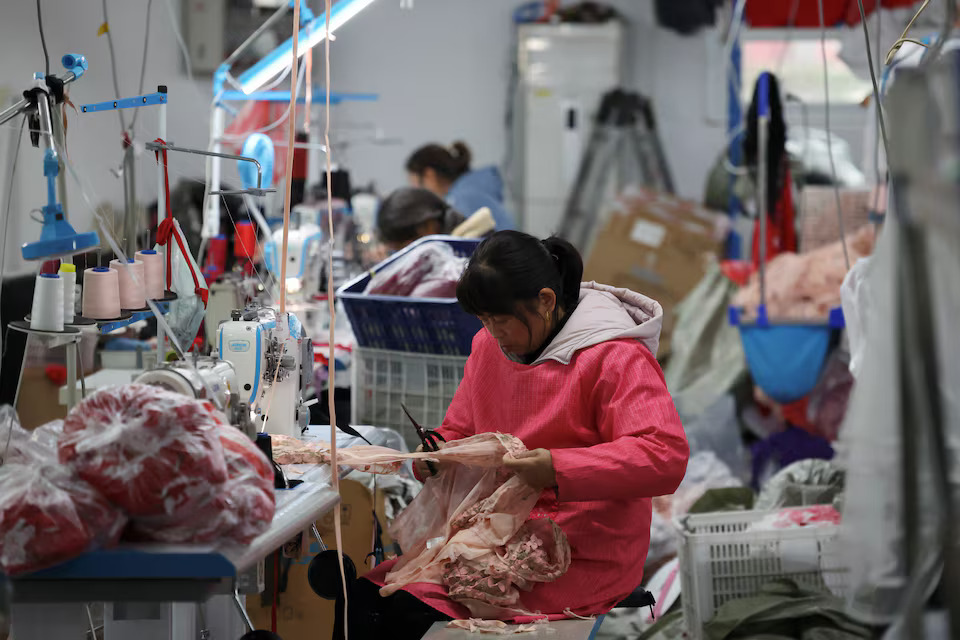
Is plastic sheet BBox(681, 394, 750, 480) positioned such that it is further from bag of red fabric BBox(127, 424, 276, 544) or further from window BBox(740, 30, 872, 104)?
bag of red fabric BBox(127, 424, 276, 544)

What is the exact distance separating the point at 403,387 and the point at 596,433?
1.18 metres

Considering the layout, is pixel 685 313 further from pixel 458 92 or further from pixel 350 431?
pixel 350 431

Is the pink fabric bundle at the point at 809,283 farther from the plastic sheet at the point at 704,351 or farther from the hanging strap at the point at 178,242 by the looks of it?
the hanging strap at the point at 178,242

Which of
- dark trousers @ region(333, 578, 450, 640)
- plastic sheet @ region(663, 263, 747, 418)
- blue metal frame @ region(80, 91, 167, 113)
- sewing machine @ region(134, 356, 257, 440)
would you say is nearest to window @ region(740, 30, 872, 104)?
plastic sheet @ region(663, 263, 747, 418)

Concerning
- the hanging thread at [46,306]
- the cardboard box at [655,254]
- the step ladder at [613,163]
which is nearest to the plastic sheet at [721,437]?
the cardboard box at [655,254]

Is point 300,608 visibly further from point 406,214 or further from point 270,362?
point 406,214

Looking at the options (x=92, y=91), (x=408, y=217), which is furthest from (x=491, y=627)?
(x=408, y=217)

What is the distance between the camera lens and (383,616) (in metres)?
2.25

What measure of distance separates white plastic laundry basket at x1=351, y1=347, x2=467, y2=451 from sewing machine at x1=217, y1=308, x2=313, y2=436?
0.73 meters

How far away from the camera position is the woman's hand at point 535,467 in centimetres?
216

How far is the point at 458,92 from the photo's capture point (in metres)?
8.59

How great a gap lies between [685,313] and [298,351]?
4087 mm

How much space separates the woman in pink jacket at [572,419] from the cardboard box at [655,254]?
172 inches

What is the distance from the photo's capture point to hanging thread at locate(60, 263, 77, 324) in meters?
2.27
